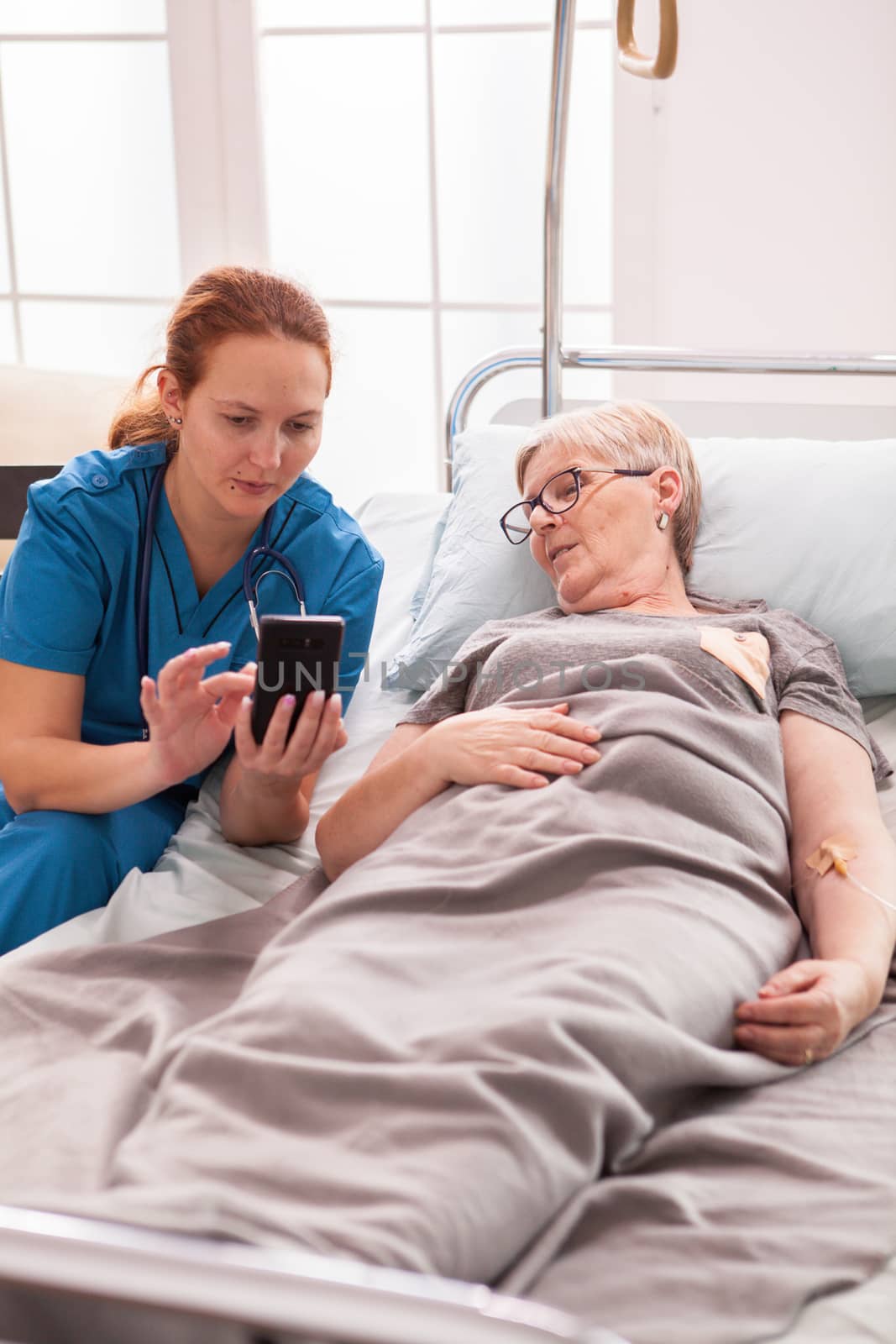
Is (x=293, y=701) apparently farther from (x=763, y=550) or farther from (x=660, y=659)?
(x=763, y=550)

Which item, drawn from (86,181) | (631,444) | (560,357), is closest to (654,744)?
(631,444)

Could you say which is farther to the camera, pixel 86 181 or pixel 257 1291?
pixel 86 181

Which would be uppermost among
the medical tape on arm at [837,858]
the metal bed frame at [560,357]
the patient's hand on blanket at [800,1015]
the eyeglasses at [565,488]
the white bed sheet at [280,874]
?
the metal bed frame at [560,357]

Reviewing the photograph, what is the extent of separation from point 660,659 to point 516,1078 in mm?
651

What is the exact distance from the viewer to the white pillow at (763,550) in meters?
1.81

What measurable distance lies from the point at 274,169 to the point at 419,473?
92 centimetres

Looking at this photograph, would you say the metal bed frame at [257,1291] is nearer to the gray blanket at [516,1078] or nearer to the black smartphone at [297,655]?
the gray blanket at [516,1078]

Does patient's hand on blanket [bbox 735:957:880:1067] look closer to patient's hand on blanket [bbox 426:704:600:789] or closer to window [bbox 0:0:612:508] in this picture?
patient's hand on blanket [bbox 426:704:600:789]

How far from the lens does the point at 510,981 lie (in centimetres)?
99

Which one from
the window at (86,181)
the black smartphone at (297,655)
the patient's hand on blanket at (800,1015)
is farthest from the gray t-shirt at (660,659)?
the window at (86,181)

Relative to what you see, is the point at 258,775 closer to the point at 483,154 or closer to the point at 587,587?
the point at 587,587

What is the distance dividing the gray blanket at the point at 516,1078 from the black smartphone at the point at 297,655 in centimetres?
19

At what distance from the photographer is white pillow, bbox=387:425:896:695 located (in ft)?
5.94

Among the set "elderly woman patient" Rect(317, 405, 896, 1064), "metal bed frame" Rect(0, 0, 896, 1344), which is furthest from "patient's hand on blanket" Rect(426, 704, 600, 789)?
"metal bed frame" Rect(0, 0, 896, 1344)
